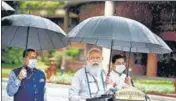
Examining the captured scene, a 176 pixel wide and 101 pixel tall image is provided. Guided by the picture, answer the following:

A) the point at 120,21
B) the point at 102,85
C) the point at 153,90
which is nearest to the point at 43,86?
the point at 102,85

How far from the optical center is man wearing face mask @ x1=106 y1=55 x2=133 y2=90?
3338 mm

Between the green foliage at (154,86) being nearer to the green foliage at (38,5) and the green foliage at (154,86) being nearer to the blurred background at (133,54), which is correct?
the blurred background at (133,54)

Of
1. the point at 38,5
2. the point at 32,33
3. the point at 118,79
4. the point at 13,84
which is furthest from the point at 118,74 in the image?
the point at 38,5

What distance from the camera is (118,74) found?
3383mm

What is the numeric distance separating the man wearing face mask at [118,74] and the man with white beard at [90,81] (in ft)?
0.45

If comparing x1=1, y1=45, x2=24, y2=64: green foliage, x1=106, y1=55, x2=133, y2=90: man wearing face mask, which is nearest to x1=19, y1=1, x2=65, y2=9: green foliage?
x1=1, y1=45, x2=24, y2=64: green foliage

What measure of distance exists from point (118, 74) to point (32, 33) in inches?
33.8

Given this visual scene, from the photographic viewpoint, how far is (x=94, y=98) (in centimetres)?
311

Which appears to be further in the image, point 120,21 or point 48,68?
point 48,68

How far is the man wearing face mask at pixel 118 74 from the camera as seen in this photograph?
334 centimetres

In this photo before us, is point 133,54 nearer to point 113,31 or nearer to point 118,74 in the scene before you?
point 118,74

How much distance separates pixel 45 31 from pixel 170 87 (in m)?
6.76

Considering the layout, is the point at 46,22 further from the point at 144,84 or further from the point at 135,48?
Result: the point at 144,84

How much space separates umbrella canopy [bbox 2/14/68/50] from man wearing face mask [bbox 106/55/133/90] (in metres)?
0.51
